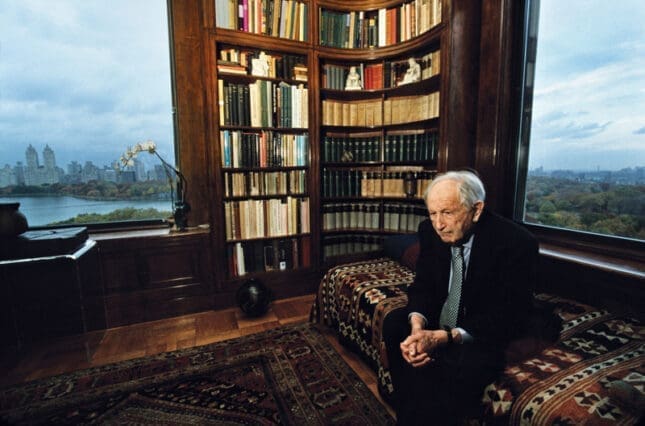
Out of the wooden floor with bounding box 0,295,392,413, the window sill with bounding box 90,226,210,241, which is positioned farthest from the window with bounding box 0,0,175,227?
the wooden floor with bounding box 0,295,392,413

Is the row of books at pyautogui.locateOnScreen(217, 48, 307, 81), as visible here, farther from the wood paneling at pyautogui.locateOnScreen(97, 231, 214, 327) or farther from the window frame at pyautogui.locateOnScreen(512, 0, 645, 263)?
the window frame at pyautogui.locateOnScreen(512, 0, 645, 263)

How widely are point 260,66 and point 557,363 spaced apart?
281cm

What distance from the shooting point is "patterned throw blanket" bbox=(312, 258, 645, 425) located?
38.5 inches

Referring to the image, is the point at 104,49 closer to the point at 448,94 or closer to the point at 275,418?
the point at 448,94

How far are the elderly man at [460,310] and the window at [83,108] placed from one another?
8.24 feet

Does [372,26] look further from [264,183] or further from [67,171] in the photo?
[67,171]

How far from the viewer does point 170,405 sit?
5.21ft

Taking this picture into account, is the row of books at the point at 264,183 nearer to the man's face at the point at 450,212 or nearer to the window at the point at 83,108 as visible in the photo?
the window at the point at 83,108

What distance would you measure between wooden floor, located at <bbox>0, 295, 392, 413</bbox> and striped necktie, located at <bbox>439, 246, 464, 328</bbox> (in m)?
0.65

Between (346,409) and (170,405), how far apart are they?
0.90m

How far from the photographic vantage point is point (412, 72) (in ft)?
9.20

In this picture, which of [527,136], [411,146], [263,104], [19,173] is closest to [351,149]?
[411,146]

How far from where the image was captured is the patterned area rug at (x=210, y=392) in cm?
151

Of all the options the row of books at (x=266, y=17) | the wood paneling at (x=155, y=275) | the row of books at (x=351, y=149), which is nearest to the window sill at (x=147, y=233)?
the wood paneling at (x=155, y=275)
